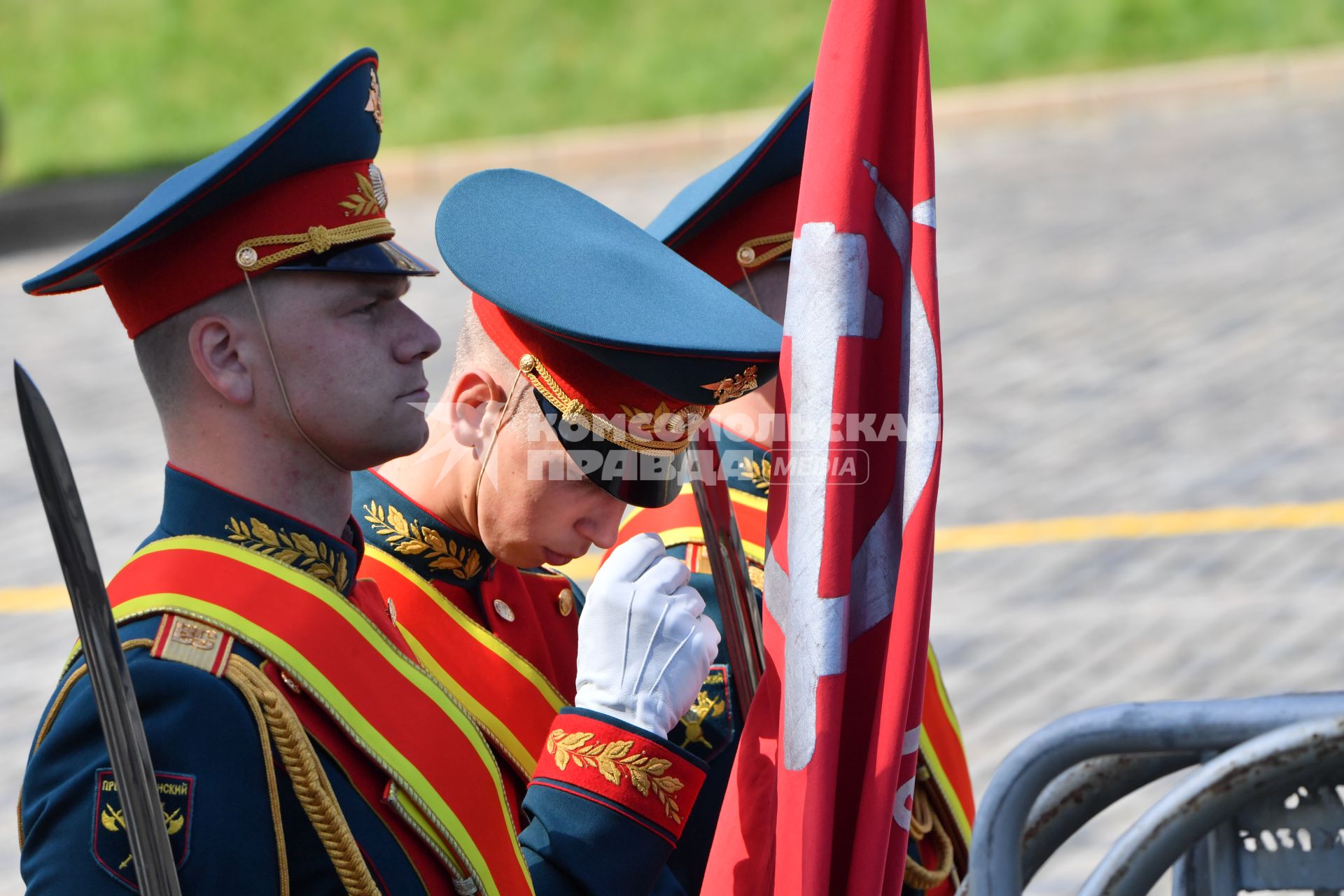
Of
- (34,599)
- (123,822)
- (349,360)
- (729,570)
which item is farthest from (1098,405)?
(123,822)

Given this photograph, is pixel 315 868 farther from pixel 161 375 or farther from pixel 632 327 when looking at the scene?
pixel 632 327

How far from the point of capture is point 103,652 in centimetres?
171

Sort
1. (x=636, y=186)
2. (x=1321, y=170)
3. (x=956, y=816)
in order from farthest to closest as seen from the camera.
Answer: (x=636, y=186) → (x=1321, y=170) → (x=956, y=816)

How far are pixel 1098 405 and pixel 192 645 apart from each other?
6.42 meters

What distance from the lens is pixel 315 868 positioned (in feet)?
6.30

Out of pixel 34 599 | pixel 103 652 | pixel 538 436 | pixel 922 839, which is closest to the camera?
pixel 103 652

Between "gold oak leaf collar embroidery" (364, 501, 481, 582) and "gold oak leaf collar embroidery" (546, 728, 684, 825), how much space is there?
38 cm

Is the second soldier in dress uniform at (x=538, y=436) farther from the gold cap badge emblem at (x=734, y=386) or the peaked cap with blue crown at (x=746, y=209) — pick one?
the peaked cap with blue crown at (x=746, y=209)

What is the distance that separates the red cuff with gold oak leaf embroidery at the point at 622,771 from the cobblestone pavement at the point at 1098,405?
2360 mm

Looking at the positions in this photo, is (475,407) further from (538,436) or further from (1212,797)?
(1212,797)

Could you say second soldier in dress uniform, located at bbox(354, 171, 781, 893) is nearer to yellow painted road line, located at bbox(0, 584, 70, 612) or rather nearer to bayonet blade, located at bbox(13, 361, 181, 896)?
bayonet blade, located at bbox(13, 361, 181, 896)

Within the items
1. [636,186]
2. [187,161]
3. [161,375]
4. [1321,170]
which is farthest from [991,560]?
[187,161]

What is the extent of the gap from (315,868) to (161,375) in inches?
24.5

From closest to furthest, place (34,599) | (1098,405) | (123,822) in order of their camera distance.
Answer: (123,822)
(34,599)
(1098,405)
